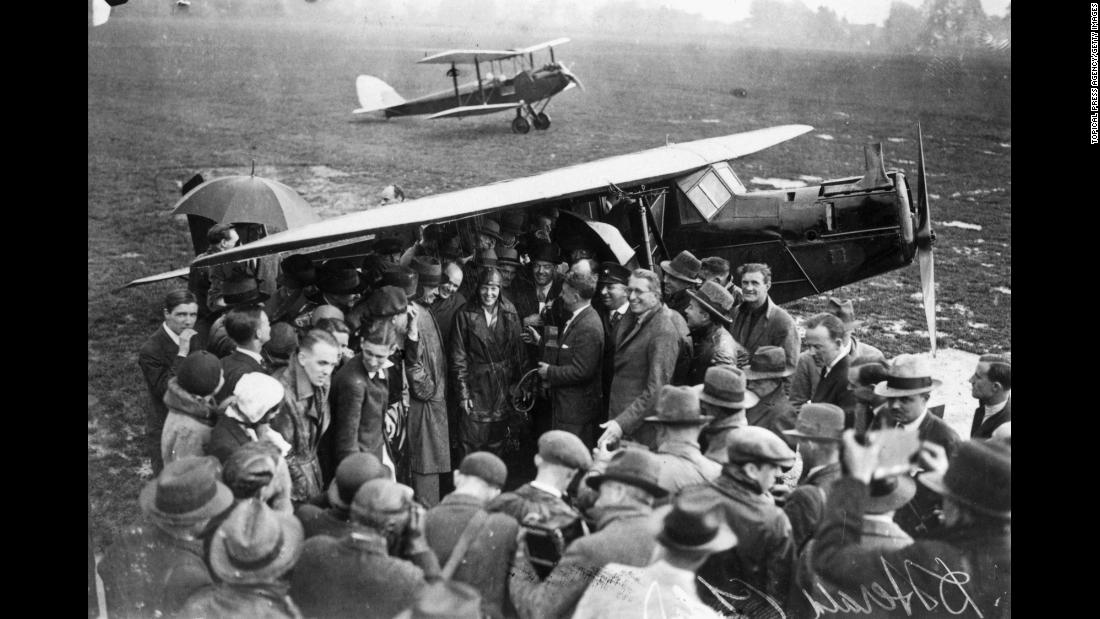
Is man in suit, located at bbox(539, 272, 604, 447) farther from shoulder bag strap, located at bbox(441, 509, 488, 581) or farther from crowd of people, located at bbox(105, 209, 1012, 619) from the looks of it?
shoulder bag strap, located at bbox(441, 509, 488, 581)

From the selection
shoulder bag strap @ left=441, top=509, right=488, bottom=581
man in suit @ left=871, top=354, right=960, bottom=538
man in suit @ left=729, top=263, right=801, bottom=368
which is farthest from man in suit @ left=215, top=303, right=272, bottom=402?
man in suit @ left=871, top=354, right=960, bottom=538

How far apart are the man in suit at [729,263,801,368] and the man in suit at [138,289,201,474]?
3.76m

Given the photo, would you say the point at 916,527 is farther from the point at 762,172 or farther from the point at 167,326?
the point at 167,326

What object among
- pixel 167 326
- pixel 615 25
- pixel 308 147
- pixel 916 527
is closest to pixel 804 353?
pixel 916 527

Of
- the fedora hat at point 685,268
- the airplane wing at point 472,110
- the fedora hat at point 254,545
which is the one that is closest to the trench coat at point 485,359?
the fedora hat at point 685,268

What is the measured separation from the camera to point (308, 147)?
31.0 feet

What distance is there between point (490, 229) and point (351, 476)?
251 centimetres

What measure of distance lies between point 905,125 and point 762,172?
208cm

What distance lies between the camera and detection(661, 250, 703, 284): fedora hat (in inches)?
280

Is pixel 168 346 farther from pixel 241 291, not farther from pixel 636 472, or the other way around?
pixel 636 472

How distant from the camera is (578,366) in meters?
6.55

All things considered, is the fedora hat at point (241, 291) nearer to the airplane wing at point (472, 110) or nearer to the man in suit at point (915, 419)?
the man in suit at point (915, 419)

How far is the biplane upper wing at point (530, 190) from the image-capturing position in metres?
6.34

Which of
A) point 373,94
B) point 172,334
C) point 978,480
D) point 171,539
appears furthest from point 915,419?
point 373,94
